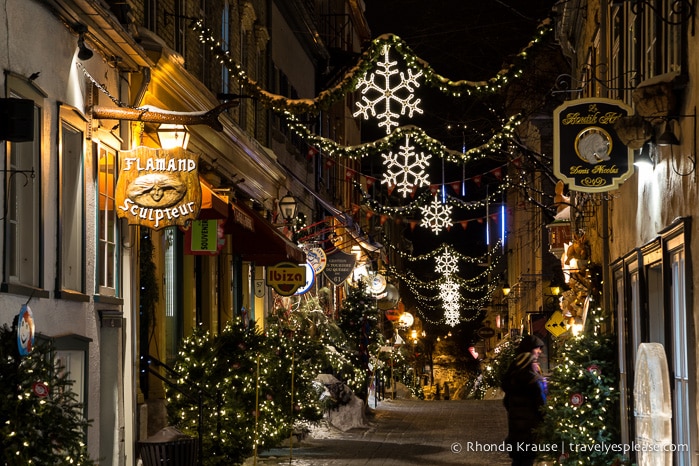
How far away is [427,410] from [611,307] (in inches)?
612

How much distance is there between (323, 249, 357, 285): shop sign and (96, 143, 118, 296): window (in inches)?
672

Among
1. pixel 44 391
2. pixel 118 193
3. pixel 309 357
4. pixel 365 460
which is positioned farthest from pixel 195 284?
pixel 44 391

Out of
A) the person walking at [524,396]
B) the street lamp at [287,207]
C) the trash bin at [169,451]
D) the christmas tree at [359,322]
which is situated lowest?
the trash bin at [169,451]

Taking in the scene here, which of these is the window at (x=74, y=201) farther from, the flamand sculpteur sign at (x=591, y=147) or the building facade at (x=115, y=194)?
the flamand sculpteur sign at (x=591, y=147)

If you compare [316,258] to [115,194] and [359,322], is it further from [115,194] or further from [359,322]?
[115,194]

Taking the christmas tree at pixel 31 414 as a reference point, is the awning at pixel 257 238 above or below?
above

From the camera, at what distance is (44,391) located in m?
8.07

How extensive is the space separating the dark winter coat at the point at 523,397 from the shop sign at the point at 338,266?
16.7 metres

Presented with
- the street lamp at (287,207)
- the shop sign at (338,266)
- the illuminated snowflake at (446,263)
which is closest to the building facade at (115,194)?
the street lamp at (287,207)

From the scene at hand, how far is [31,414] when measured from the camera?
7.94 m

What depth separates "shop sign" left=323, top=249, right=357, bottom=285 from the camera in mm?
30797

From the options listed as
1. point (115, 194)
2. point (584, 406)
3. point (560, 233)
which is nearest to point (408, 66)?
point (115, 194)

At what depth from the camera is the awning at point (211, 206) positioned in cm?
1508

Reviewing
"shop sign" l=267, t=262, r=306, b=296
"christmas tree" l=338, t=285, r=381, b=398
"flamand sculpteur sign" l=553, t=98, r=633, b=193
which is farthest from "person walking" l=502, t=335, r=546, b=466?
"christmas tree" l=338, t=285, r=381, b=398
